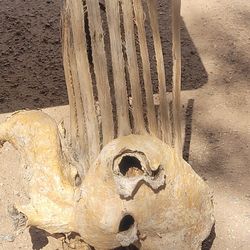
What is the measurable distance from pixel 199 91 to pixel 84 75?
62.9 inches

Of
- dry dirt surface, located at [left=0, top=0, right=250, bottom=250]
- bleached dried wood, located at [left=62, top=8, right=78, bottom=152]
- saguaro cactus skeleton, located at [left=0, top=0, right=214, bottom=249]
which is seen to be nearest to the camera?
saguaro cactus skeleton, located at [left=0, top=0, right=214, bottom=249]

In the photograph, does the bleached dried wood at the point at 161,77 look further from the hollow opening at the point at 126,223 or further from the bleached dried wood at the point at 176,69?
the hollow opening at the point at 126,223

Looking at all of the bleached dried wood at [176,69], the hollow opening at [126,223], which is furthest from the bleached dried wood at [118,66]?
the hollow opening at [126,223]

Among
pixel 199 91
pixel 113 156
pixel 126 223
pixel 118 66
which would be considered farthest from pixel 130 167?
pixel 199 91

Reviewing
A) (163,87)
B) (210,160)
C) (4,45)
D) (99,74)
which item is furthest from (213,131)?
(4,45)

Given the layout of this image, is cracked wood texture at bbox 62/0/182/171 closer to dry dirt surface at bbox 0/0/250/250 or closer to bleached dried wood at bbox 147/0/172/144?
bleached dried wood at bbox 147/0/172/144

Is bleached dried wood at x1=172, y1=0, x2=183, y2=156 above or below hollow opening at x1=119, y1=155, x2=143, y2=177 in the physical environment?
above

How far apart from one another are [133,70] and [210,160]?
1146mm

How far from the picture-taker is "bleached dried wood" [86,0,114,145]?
2.31 meters

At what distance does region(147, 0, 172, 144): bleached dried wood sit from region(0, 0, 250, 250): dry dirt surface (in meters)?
0.65

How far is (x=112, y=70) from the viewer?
2.47m

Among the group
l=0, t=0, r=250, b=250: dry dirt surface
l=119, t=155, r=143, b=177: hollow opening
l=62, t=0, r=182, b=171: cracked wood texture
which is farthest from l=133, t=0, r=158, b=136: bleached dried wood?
l=0, t=0, r=250, b=250: dry dirt surface

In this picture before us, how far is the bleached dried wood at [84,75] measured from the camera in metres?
2.31

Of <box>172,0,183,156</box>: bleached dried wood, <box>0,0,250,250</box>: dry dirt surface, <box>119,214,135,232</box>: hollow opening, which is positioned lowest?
<box>0,0,250,250</box>: dry dirt surface
